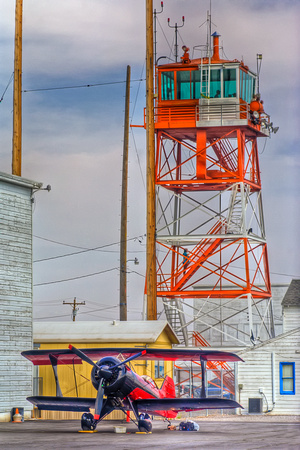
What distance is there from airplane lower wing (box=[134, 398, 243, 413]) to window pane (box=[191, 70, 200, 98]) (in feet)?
77.0

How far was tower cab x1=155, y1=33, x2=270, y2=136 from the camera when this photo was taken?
146ft

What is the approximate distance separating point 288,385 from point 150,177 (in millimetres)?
10675

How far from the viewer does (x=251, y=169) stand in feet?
150

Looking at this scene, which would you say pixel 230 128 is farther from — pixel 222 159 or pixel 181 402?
pixel 181 402

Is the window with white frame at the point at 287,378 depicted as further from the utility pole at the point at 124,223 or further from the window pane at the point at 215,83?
the window pane at the point at 215,83

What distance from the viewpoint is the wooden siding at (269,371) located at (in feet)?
125

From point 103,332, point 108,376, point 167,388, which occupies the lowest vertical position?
point 167,388

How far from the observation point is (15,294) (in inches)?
1192

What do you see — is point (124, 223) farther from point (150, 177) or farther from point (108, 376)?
point (108, 376)

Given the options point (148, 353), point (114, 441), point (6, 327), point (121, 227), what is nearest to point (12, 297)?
point (6, 327)

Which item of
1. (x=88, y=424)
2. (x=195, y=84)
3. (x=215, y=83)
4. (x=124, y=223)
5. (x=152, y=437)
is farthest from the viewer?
(x=124, y=223)

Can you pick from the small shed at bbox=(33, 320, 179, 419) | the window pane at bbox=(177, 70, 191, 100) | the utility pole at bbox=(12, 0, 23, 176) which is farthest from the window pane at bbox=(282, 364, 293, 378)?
the window pane at bbox=(177, 70, 191, 100)

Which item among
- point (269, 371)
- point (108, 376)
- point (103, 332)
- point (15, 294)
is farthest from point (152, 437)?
point (269, 371)

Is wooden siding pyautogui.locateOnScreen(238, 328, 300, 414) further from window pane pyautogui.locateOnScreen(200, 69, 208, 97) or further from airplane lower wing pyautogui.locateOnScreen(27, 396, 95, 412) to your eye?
window pane pyautogui.locateOnScreen(200, 69, 208, 97)
